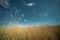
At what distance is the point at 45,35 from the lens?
92.0 inches

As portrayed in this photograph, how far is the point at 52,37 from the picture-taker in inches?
91.5

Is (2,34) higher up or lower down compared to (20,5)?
lower down

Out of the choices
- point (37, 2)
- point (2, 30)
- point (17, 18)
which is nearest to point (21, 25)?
point (17, 18)

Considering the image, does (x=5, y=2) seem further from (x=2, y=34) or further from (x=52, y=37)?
(x=52, y=37)

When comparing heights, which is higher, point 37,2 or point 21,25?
point 37,2

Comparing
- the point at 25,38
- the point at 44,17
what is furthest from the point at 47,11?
the point at 25,38

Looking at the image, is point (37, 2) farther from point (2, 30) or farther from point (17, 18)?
point (2, 30)

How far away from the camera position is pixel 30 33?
2.35 m

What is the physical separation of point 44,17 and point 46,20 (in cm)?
6

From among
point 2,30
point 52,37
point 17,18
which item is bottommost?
point 52,37

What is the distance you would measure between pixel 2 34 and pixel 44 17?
768 millimetres

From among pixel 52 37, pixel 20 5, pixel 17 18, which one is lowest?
pixel 52 37

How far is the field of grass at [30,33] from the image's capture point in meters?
2.33

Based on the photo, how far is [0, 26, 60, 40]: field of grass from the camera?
233 cm
